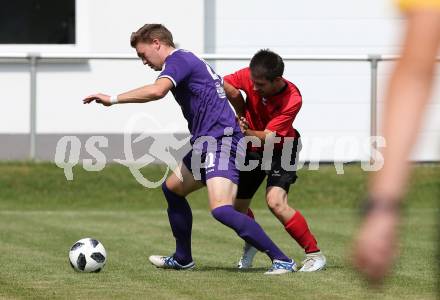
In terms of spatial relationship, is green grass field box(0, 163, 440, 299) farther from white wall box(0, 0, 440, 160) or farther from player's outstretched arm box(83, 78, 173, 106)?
player's outstretched arm box(83, 78, 173, 106)

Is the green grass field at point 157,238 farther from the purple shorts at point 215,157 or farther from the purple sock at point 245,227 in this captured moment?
the purple shorts at point 215,157

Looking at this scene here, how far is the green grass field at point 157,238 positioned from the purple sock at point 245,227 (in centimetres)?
19

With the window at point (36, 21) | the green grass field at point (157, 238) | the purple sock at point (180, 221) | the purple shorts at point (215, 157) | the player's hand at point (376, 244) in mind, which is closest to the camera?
the player's hand at point (376, 244)

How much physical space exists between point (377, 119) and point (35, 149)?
175 inches

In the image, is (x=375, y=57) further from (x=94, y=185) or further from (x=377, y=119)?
(x=94, y=185)

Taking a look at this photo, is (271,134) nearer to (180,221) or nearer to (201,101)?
(201,101)

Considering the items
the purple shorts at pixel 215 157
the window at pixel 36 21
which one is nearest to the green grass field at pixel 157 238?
the purple shorts at pixel 215 157

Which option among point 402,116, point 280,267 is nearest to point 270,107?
point 280,267

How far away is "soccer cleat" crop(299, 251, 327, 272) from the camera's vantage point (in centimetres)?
794

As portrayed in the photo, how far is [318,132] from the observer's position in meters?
15.6

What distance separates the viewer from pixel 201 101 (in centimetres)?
777

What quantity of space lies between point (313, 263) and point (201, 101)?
1.35m

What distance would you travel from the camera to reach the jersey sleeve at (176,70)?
747 cm

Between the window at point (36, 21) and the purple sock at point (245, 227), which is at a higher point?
the window at point (36, 21)
